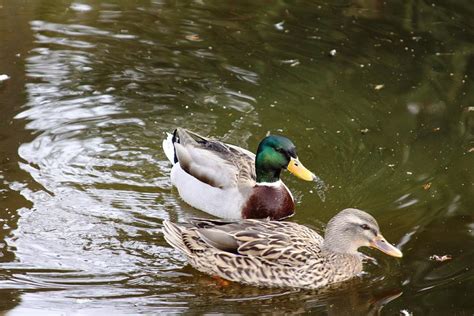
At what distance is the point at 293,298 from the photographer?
6938mm

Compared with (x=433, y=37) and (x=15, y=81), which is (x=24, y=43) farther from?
(x=433, y=37)

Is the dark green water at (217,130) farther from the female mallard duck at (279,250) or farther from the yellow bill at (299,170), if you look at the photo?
the yellow bill at (299,170)

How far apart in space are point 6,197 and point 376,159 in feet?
11.0

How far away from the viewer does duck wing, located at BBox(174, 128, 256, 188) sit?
8.56m

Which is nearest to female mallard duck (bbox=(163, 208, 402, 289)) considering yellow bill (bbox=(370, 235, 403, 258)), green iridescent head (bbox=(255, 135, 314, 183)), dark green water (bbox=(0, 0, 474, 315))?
yellow bill (bbox=(370, 235, 403, 258))

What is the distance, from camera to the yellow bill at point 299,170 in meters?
8.27

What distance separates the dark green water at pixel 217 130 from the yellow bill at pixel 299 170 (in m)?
0.30

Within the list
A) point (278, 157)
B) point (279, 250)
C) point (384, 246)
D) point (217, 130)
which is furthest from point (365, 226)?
point (217, 130)

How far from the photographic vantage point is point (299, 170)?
27.2 feet

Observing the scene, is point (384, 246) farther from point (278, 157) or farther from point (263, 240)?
point (278, 157)

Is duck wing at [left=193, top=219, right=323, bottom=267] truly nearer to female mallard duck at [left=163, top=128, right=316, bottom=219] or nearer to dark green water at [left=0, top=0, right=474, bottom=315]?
dark green water at [left=0, top=0, right=474, bottom=315]

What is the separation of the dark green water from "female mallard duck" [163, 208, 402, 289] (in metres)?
0.11

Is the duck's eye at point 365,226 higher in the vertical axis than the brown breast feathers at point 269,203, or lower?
higher

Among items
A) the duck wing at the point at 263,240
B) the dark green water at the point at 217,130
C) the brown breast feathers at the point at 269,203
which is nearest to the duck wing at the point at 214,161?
the brown breast feathers at the point at 269,203
